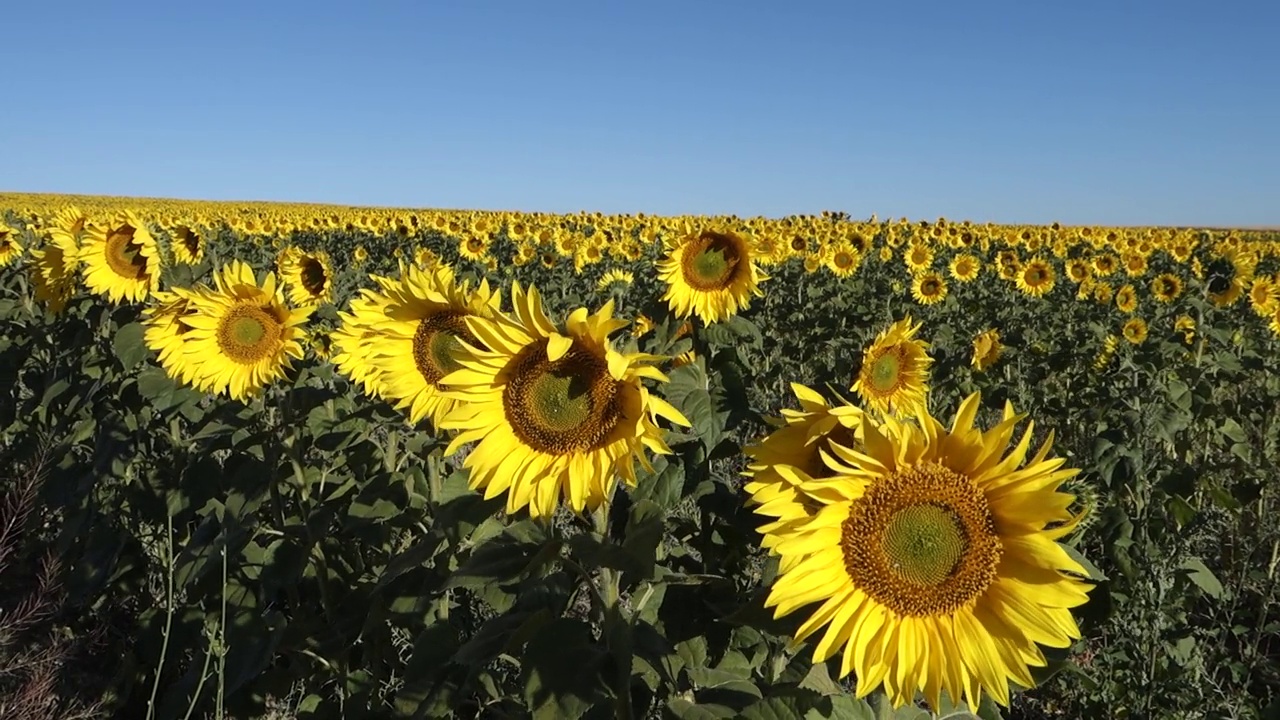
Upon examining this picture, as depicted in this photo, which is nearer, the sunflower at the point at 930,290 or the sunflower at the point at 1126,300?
the sunflower at the point at 1126,300

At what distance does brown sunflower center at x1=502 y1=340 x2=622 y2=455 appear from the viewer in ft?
6.20

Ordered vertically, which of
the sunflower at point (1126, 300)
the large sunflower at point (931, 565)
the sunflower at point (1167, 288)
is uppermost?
the sunflower at point (1167, 288)

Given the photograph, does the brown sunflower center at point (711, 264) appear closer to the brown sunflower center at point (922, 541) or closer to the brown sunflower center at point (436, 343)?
the brown sunflower center at point (436, 343)

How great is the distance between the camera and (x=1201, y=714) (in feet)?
11.4

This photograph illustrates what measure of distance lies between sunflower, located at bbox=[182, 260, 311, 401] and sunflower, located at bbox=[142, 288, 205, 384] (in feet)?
0.07

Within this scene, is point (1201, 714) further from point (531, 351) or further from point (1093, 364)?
point (1093, 364)

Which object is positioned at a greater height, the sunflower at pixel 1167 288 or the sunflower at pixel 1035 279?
the sunflower at pixel 1035 279

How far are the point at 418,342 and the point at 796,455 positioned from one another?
4.14 feet

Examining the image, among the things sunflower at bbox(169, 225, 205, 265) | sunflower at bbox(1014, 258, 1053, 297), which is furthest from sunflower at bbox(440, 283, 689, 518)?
sunflower at bbox(1014, 258, 1053, 297)

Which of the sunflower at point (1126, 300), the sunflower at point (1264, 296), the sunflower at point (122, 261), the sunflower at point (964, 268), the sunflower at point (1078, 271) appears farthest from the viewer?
the sunflower at point (964, 268)

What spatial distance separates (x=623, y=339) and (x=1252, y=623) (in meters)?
4.40

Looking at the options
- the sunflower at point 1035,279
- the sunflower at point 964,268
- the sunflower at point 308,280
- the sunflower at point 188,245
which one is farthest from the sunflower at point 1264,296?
the sunflower at point 188,245

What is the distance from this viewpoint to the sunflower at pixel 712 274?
13.2ft

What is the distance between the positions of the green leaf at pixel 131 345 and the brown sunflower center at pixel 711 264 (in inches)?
88.9
